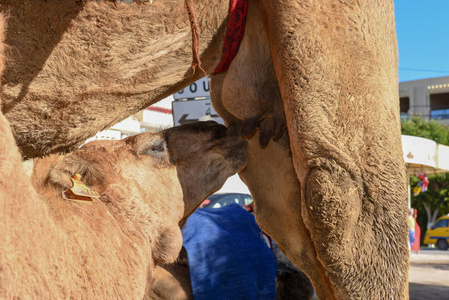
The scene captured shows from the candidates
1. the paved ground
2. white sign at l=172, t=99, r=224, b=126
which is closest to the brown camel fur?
white sign at l=172, t=99, r=224, b=126

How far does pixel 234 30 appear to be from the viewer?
2432 millimetres

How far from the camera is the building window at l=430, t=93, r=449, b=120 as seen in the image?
38562 millimetres

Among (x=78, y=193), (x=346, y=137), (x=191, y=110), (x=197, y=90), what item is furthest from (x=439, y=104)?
(x=78, y=193)

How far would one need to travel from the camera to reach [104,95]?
7.15ft

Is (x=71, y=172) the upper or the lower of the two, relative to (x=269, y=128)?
lower

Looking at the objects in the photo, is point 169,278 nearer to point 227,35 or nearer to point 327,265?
point 327,265

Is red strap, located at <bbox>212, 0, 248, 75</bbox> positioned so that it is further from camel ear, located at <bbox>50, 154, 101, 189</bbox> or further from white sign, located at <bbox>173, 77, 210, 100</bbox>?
white sign, located at <bbox>173, 77, 210, 100</bbox>

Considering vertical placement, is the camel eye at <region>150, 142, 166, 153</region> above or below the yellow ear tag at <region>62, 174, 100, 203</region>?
above

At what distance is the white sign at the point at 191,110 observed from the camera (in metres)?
5.87

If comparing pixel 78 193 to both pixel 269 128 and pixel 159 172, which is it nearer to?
pixel 159 172

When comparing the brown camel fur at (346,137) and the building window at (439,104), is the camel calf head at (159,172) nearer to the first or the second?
the brown camel fur at (346,137)

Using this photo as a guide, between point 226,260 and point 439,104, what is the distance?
39.5 m

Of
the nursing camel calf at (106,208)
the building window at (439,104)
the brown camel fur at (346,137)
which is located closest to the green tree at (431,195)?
the building window at (439,104)

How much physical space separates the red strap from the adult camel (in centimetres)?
4
